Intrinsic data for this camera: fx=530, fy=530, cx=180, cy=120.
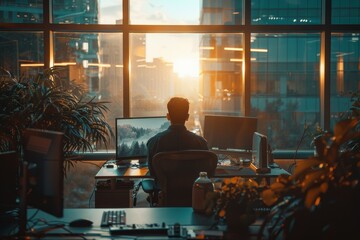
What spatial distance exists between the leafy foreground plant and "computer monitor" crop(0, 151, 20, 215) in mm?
1484

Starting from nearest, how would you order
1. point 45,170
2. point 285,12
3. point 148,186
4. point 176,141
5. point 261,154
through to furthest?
1. point 45,170
2. point 176,141
3. point 148,186
4. point 261,154
5. point 285,12

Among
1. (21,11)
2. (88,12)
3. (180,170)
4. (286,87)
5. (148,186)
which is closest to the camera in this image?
(180,170)

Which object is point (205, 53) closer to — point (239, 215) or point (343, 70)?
point (343, 70)

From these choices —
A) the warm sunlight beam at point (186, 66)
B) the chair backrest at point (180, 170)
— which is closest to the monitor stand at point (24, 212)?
the chair backrest at point (180, 170)

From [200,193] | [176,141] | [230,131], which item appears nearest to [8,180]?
[200,193]

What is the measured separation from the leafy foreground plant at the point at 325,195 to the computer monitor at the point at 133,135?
3027 millimetres

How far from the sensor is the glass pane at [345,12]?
250 inches

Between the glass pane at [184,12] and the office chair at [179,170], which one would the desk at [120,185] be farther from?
the glass pane at [184,12]

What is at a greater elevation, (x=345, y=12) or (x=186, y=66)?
(x=345, y=12)

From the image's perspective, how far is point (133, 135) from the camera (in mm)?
5191

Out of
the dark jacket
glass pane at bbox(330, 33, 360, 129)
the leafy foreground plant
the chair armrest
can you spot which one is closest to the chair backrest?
the dark jacket

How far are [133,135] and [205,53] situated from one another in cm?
180

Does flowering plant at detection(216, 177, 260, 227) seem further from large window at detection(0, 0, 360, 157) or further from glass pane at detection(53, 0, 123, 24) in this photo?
glass pane at detection(53, 0, 123, 24)

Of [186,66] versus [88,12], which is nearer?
[88,12]
